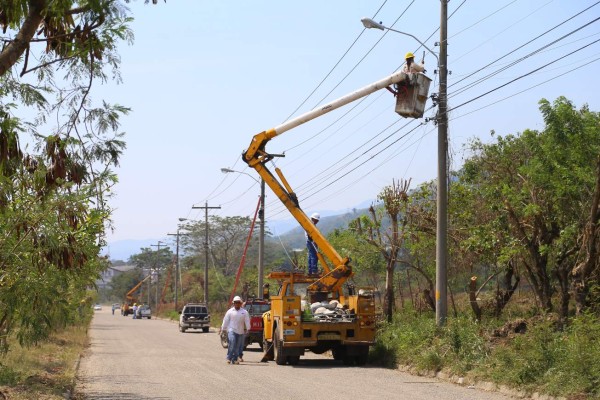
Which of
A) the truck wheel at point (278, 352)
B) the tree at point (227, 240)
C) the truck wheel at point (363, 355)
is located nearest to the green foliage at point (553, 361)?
the truck wheel at point (363, 355)

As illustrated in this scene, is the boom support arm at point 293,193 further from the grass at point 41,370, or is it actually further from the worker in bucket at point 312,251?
the grass at point 41,370

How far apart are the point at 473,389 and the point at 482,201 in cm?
1227

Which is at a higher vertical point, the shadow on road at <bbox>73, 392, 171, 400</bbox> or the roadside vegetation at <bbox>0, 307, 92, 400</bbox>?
the roadside vegetation at <bbox>0, 307, 92, 400</bbox>

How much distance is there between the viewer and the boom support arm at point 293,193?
78.8ft

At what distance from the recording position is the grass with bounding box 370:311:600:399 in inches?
552

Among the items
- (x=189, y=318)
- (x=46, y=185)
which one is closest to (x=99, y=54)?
(x=46, y=185)

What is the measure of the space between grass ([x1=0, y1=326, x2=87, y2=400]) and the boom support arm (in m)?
7.45

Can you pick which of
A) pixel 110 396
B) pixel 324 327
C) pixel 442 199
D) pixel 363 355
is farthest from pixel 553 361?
pixel 324 327

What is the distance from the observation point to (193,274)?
334 ft

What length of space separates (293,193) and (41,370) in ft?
28.7

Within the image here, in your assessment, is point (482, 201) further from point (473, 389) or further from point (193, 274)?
point (193, 274)

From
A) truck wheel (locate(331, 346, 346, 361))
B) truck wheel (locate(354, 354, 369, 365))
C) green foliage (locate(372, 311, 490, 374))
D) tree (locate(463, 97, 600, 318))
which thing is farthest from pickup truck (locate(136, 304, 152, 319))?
tree (locate(463, 97, 600, 318))

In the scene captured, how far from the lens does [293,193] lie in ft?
82.9

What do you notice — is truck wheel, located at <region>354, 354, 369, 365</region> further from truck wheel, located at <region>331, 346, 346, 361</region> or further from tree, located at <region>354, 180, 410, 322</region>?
tree, located at <region>354, 180, 410, 322</region>
